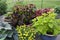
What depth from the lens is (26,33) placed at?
384cm

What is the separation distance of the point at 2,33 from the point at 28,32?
0.91 meters

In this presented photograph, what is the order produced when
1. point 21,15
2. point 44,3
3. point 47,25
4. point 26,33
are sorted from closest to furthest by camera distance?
point 47,25, point 26,33, point 21,15, point 44,3

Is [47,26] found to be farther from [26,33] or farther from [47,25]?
[26,33]

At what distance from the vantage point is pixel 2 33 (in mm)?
3047

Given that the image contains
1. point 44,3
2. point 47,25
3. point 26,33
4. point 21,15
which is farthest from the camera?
point 44,3

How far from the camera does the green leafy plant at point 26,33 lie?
12.6 ft

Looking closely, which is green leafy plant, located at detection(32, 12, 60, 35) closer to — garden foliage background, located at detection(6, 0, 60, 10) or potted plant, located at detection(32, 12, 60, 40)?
potted plant, located at detection(32, 12, 60, 40)

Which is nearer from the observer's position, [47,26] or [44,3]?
[47,26]

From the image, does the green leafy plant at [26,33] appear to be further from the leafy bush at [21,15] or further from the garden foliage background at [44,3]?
the garden foliage background at [44,3]

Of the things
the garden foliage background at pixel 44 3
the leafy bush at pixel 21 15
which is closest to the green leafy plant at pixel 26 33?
the leafy bush at pixel 21 15

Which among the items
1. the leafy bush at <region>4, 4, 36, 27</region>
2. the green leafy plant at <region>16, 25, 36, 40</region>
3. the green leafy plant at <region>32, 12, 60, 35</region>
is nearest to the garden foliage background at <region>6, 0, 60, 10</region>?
the leafy bush at <region>4, 4, 36, 27</region>

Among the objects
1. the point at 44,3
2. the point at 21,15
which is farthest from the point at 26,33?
the point at 44,3

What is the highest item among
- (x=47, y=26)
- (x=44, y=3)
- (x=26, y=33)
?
(x=47, y=26)

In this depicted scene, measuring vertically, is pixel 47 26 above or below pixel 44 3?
above
